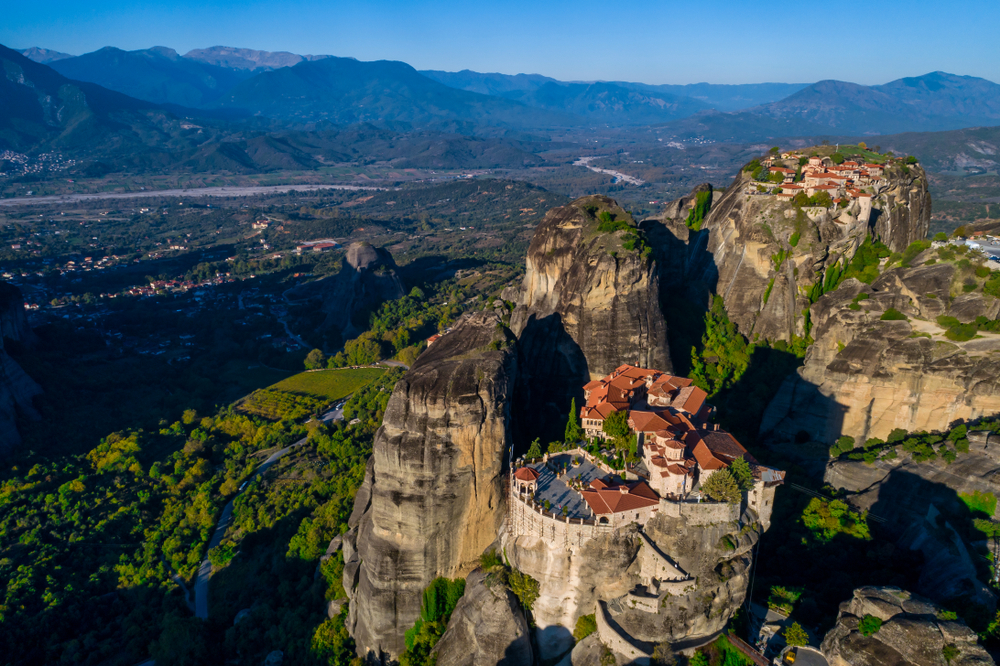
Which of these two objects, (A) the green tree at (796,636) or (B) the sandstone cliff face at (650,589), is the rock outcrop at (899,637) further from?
(B) the sandstone cliff face at (650,589)

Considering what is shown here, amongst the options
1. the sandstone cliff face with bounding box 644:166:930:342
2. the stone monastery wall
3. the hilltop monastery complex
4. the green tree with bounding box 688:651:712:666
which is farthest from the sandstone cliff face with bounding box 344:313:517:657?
the sandstone cliff face with bounding box 644:166:930:342

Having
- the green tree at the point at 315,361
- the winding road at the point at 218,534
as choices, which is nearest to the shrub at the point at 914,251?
the winding road at the point at 218,534

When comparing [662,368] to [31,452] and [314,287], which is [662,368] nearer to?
[31,452]

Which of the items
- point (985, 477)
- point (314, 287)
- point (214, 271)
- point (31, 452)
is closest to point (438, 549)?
point (985, 477)

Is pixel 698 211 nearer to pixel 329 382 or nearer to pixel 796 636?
pixel 796 636

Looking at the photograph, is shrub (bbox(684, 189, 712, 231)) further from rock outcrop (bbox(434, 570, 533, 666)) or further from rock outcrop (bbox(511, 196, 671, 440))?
rock outcrop (bbox(434, 570, 533, 666))

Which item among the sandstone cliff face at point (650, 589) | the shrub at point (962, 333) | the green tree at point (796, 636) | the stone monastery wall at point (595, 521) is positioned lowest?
the green tree at point (796, 636)

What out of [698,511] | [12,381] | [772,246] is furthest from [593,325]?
[12,381]
